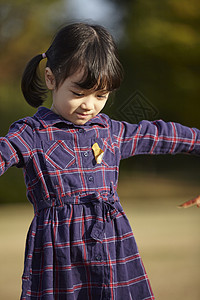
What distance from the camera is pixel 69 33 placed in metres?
1.45

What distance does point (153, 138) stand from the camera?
1594mm

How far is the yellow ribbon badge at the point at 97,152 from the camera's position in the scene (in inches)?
58.0

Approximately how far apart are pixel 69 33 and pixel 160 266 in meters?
2.36

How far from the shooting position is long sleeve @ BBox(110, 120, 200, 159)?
5.15ft

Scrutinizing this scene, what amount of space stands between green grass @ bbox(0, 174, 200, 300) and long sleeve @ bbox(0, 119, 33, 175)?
5.63 feet

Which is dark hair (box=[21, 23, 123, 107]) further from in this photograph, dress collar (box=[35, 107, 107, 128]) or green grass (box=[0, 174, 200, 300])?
green grass (box=[0, 174, 200, 300])

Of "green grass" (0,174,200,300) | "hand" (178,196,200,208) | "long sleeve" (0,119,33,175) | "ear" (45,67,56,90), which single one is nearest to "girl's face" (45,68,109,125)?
"ear" (45,67,56,90)

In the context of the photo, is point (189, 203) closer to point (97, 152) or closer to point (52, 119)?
point (97, 152)

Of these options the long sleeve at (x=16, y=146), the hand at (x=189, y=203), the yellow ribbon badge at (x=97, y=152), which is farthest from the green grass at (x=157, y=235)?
the long sleeve at (x=16, y=146)

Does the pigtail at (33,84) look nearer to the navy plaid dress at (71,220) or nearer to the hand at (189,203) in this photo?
the navy plaid dress at (71,220)

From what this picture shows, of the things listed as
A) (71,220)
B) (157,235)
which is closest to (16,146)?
(71,220)

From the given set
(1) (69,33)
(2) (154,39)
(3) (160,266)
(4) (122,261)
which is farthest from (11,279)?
(2) (154,39)

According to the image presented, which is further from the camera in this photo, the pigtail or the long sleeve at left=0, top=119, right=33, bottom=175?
the pigtail

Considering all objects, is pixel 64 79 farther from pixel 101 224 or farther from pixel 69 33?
pixel 101 224
